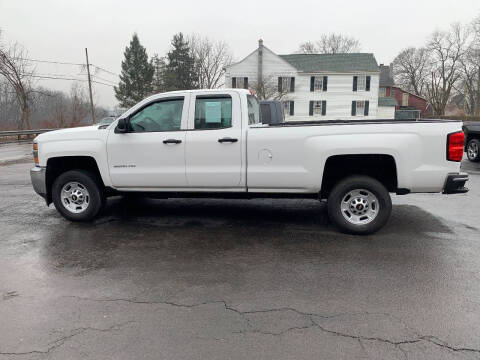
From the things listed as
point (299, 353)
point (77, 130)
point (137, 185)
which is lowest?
A: point (299, 353)

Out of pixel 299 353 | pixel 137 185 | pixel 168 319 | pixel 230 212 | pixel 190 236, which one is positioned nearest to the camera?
pixel 299 353

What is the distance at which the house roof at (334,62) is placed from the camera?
41.2 m

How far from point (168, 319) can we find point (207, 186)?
2.47 meters

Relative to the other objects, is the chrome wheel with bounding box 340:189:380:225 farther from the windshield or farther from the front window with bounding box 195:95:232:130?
the front window with bounding box 195:95:232:130

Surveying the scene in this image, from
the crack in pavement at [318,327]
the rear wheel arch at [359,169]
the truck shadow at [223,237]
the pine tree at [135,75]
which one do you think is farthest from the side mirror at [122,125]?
the pine tree at [135,75]

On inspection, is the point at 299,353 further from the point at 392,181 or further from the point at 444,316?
the point at 392,181

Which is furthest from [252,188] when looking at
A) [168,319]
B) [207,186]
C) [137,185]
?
[168,319]

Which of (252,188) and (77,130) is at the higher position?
(77,130)

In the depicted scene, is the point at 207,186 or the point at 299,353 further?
the point at 207,186

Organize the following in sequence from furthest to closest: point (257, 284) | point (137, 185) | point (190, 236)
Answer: point (137, 185) < point (190, 236) < point (257, 284)

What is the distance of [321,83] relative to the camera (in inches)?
1631

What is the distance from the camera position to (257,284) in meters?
3.68

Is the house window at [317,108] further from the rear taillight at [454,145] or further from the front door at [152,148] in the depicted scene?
the rear taillight at [454,145]

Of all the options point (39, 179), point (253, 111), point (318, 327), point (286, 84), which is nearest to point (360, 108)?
point (286, 84)
